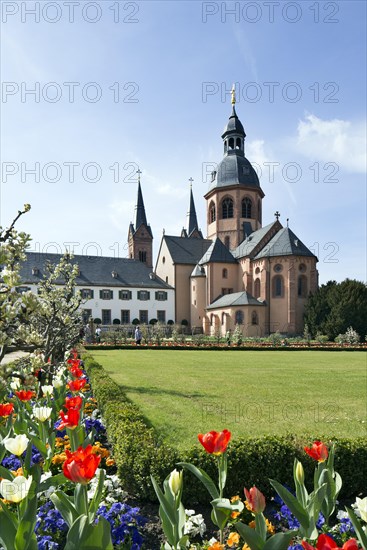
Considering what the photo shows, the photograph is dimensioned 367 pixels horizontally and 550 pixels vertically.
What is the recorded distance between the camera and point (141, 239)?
71812 mm

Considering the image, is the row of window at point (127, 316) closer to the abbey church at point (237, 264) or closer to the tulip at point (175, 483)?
the abbey church at point (237, 264)

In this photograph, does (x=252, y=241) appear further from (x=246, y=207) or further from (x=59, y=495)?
(x=59, y=495)

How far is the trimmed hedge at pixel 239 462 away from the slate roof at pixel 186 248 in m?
54.1

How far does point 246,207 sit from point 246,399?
51.5 meters

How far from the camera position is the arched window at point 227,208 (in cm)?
6003

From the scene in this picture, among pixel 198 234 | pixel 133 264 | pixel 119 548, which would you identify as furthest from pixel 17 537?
pixel 198 234

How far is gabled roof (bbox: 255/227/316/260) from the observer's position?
48125mm

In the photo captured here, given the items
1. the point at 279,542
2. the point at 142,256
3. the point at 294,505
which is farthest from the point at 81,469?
the point at 142,256

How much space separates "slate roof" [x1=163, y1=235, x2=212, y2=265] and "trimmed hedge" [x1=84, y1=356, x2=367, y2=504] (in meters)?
54.1

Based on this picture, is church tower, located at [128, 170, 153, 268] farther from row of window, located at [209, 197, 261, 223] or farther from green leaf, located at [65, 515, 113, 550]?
green leaf, located at [65, 515, 113, 550]

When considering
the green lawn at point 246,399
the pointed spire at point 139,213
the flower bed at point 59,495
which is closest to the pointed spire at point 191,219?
the pointed spire at point 139,213

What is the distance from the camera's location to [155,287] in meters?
57.0

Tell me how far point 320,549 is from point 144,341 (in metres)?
33.8

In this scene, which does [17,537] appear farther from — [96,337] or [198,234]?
[198,234]
